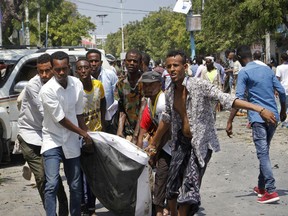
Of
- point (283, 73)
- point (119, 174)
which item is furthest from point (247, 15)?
point (119, 174)

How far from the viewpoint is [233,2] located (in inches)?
890

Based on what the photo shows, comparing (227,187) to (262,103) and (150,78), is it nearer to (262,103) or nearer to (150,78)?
(262,103)

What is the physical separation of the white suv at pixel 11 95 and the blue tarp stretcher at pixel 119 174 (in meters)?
4.20

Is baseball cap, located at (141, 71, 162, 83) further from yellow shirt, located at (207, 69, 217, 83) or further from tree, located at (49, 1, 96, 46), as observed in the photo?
A: tree, located at (49, 1, 96, 46)

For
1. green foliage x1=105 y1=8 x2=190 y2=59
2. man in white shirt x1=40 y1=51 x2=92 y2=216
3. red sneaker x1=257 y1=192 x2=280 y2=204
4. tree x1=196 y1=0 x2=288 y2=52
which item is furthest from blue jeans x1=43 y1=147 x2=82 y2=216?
green foliage x1=105 y1=8 x2=190 y2=59

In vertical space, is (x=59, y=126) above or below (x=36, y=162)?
above

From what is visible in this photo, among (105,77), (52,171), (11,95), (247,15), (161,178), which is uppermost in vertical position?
(247,15)

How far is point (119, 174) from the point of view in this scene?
6266 mm

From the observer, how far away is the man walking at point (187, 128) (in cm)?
554

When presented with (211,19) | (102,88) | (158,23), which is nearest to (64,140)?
(102,88)

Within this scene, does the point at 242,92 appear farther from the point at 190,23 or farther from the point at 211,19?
the point at 211,19

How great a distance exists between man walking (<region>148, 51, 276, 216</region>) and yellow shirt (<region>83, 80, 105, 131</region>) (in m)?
1.12

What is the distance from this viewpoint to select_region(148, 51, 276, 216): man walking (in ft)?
18.2

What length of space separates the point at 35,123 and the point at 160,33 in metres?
74.4
